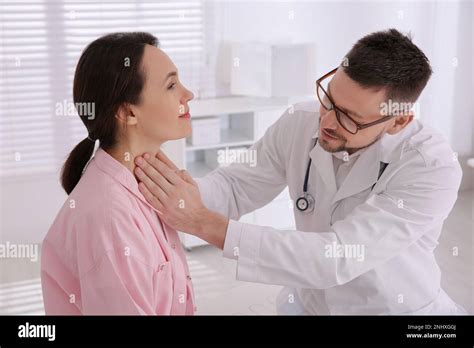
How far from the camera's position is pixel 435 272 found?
177cm

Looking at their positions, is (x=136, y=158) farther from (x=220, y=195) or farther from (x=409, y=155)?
(x=409, y=155)

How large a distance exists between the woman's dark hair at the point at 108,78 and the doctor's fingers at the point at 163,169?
98mm

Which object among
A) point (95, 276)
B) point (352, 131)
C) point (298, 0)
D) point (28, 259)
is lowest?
point (28, 259)

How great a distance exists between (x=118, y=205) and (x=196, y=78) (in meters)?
2.44

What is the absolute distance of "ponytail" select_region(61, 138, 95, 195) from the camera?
1.65 m

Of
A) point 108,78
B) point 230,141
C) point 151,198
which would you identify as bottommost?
point 230,141

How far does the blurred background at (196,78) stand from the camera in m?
3.48

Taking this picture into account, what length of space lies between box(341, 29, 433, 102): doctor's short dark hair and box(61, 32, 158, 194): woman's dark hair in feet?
1.64

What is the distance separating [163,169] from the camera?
5.26 ft

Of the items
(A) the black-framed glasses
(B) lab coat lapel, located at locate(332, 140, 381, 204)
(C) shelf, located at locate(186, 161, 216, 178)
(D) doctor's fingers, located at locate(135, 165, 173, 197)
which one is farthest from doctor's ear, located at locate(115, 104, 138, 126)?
(C) shelf, located at locate(186, 161, 216, 178)

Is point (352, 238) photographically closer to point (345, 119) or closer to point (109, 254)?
point (345, 119)

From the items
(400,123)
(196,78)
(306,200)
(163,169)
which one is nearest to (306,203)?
(306,200)
